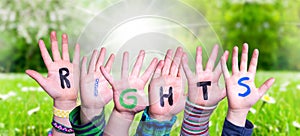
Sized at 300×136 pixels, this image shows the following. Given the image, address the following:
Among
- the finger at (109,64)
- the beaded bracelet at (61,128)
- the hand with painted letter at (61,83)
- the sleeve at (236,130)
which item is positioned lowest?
the beaded bracelet at (61,128)

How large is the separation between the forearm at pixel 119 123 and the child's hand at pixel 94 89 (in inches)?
1.6

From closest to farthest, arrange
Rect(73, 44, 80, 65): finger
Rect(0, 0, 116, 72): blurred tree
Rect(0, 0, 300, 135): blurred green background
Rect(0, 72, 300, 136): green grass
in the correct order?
Rect(73, 44, 80, 65): finger → Rect(0, 72, 300, 136): green grass → Rect(0, 0, 300, 135): blurred green background → Rect(0, 0, 116, 72): blurred tree

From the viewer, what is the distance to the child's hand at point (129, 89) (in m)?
0.91

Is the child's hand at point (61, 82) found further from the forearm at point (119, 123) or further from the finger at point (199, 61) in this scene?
the finger at point (199, 61)

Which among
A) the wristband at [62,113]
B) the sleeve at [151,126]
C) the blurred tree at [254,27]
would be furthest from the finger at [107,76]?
the blurred tree at [254,27]

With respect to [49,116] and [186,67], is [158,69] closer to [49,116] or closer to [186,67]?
[186,67]

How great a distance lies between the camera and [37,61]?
4.37m

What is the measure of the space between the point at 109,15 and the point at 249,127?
39 centimetres

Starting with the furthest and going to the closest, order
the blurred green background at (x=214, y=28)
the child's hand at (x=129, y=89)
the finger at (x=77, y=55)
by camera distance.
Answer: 1. the blurred green background at (x=214, y=28)
2. the finger at (x=77, y=55)
3. the child's hand at (x=129, y=89)

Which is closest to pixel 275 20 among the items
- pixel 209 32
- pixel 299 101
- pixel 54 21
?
pixel 54 21

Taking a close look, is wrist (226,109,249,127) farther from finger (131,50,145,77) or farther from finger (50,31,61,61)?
finger (50,31,61,61)

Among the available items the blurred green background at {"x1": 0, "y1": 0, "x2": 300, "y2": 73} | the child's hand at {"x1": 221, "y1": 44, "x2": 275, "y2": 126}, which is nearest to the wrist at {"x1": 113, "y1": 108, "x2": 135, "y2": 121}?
the child's hand at {"x1": 221, "y1": 44, "x2": 275, "y2": 126}

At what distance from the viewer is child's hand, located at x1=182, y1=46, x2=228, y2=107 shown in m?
0.97

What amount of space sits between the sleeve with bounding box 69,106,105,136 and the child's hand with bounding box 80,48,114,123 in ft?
0.04
